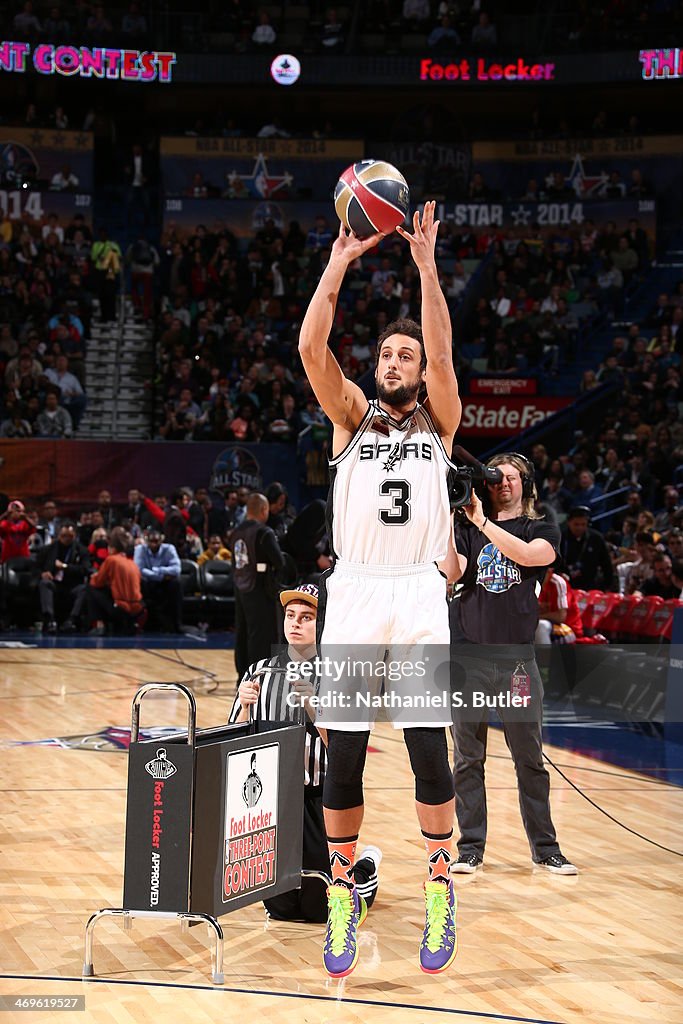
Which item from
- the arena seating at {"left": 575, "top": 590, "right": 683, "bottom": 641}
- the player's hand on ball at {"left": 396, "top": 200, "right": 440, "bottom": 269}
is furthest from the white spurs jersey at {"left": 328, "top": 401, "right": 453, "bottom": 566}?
the arena seating at {"left": 575, "top": 590, "right": 683, "bottom": 641}

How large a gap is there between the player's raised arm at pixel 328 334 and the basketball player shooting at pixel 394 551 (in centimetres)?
1

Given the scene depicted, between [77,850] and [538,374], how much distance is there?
17.8m

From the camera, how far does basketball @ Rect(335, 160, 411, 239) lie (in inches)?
184

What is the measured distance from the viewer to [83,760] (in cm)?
922

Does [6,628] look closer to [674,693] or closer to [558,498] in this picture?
[558,498]

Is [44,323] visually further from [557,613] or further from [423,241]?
[423,241]

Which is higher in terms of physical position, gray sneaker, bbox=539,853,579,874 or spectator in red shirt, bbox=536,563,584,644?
spectator in red shirt, bbox=536,563,584,644

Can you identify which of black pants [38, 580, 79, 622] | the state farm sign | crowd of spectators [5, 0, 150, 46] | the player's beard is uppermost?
crowd of spectators [5, 0, 150, 46]

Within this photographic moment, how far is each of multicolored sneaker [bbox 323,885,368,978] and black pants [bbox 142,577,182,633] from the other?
11993mm

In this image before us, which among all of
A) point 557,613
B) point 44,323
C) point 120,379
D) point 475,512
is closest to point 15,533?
point 120,379

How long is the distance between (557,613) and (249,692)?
19.0 ft

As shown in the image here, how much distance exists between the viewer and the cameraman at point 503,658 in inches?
259

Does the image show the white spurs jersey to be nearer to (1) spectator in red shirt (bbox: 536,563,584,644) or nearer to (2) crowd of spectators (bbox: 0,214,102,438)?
(1) spectator in red shirt (bbox: 536,563,584,644)

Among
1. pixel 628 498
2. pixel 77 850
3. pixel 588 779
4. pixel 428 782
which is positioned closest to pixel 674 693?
pixel 588 779
